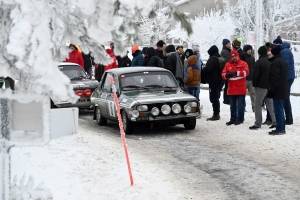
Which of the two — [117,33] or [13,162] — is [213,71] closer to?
[13,162]

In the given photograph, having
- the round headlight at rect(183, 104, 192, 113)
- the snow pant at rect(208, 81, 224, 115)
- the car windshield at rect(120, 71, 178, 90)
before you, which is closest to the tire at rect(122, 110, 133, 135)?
the car windshield at rect(120, 71, 178, 90)

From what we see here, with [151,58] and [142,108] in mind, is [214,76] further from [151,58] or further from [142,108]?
[142,108]

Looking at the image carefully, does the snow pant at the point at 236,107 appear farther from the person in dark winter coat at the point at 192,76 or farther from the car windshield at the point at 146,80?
the person in dark winter coat at the point at 192,76

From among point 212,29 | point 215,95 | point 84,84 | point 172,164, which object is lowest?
point 172,164

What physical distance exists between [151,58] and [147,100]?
4.16 m

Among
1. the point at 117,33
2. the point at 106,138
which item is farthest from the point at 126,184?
the point at 106,138

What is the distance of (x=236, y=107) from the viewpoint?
1442cm

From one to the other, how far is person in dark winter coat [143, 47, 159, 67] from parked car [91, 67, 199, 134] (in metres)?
→ 2.13

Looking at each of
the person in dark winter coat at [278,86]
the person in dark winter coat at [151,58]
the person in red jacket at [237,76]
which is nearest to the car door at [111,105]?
the person in red jacket at [237,76]

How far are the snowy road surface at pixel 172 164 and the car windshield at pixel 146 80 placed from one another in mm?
1043

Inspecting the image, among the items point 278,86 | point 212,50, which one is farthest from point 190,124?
point 212,50

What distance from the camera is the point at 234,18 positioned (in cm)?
3812

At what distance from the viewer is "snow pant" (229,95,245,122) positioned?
14180mm

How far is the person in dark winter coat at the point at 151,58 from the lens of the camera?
16.6 m
